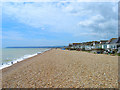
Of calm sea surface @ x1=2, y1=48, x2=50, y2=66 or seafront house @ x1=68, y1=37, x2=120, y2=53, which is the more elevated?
seafront house @ x1=68, y1=37, x2=120, y2=53

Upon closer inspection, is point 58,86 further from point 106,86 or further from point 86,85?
point 106,86

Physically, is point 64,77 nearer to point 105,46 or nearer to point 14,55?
point 14,55

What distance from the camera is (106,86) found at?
428 cm

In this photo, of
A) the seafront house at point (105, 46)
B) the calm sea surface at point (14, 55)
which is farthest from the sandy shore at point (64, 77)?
the seafront house at point (105, 46)

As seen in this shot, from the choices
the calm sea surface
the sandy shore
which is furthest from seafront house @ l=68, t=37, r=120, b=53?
the sandy shore

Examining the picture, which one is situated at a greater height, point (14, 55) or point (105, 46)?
point (105, 46)

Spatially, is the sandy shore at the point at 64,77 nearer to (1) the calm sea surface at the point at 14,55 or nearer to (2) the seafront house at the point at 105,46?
(1) the calm sea surface at the point at 14,55

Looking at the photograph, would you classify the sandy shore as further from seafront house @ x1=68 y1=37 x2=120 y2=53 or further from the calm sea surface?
seafront house @ x1=68 y1=37 x2=120 y2=53

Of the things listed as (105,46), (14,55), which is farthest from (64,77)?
Result: (105,46)

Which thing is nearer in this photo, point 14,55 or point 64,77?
point 64,77

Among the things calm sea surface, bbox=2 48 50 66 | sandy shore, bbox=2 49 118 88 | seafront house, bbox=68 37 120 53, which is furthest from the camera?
seafront house, bbox=68 37 120 53

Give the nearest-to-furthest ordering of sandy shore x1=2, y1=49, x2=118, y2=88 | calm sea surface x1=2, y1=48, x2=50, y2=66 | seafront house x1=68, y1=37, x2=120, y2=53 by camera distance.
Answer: sandy shore x1=2, y1=49, x2=118, y2=88 < calm sea surface x1=2, y1=48, x2=50, y2=66 < seafront house x1=68, y1=37, x2=120, y2=53

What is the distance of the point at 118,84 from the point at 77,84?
5.52 feet

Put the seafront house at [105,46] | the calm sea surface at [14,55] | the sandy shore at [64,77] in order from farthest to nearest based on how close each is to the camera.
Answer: the seafront house at [105,46] < the calm sea surface at [14,55] < the sandy shore at [64,77]
